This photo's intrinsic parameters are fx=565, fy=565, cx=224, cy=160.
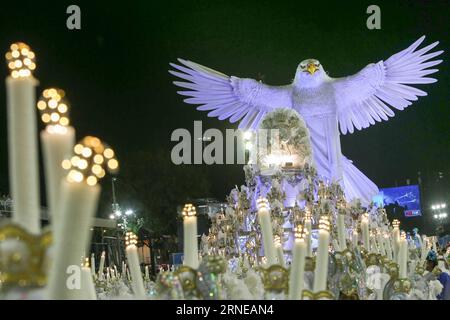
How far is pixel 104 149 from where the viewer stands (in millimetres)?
1233

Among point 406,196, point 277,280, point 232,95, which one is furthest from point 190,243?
point 406,196

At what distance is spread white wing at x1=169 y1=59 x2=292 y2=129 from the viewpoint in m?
13.2

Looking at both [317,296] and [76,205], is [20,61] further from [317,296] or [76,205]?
[317,296]

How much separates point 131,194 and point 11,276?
62.6ft

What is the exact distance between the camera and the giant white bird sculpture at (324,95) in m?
13.0

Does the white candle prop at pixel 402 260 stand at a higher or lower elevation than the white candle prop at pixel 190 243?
lower

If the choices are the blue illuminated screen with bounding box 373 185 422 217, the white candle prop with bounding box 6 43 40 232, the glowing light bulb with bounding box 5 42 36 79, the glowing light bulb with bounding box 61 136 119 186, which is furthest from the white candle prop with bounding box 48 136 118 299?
the blue illuminated screen with bounding box 373 185 422 217

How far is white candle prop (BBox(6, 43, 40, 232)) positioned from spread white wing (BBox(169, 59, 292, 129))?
11.7m

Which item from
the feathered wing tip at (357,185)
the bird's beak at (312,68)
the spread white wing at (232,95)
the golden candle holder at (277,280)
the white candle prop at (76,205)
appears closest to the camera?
→ the white candle prop at (76,205)

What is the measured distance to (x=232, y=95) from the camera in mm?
13547

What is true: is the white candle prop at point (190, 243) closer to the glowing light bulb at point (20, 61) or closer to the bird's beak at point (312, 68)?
the glowing light bulb at point (20, 61)

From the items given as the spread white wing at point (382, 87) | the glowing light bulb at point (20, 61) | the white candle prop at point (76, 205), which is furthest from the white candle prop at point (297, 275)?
the spread white wing at point (382, 87)

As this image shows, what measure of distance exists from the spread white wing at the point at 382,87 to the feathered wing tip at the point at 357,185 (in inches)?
57.3

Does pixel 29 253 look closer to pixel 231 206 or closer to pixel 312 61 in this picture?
pixel 231 206
